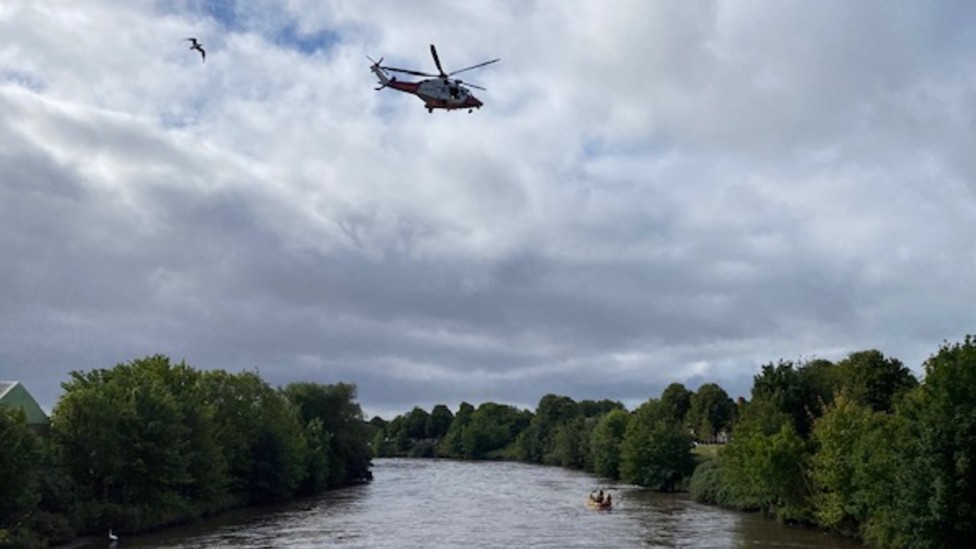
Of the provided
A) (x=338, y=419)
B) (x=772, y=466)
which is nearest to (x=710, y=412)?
(x=338, y=419)

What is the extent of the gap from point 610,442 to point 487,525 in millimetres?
60945

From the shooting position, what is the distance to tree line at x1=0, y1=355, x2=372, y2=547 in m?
49.8

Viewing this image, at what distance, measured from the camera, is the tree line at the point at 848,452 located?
137 ft

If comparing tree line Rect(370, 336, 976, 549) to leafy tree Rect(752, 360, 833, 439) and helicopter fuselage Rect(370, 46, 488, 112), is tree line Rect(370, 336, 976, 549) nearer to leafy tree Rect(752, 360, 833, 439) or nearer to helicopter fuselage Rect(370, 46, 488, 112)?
leafy tree Rect(752, 360, 833, 439)

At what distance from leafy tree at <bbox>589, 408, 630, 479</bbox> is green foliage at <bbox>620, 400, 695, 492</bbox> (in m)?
18.5

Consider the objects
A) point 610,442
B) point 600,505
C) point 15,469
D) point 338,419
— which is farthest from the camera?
point 610,442

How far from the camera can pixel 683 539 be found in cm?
5559

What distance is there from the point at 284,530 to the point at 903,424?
3830 cm

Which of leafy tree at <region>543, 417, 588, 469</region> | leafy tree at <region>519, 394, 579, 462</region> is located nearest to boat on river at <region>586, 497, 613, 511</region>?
leafy tree at <region>543, 417, 588, 469</region>

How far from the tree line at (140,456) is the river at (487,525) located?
2521 millimetres

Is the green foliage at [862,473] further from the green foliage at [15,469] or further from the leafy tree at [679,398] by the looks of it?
→ the leafy tree at [679,398]

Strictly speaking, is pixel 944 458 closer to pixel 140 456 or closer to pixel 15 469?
pixel 15 469

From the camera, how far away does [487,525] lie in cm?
6394

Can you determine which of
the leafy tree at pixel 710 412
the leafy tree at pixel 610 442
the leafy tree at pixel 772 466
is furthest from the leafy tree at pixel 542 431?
the leafy tree at pixel 772 466
